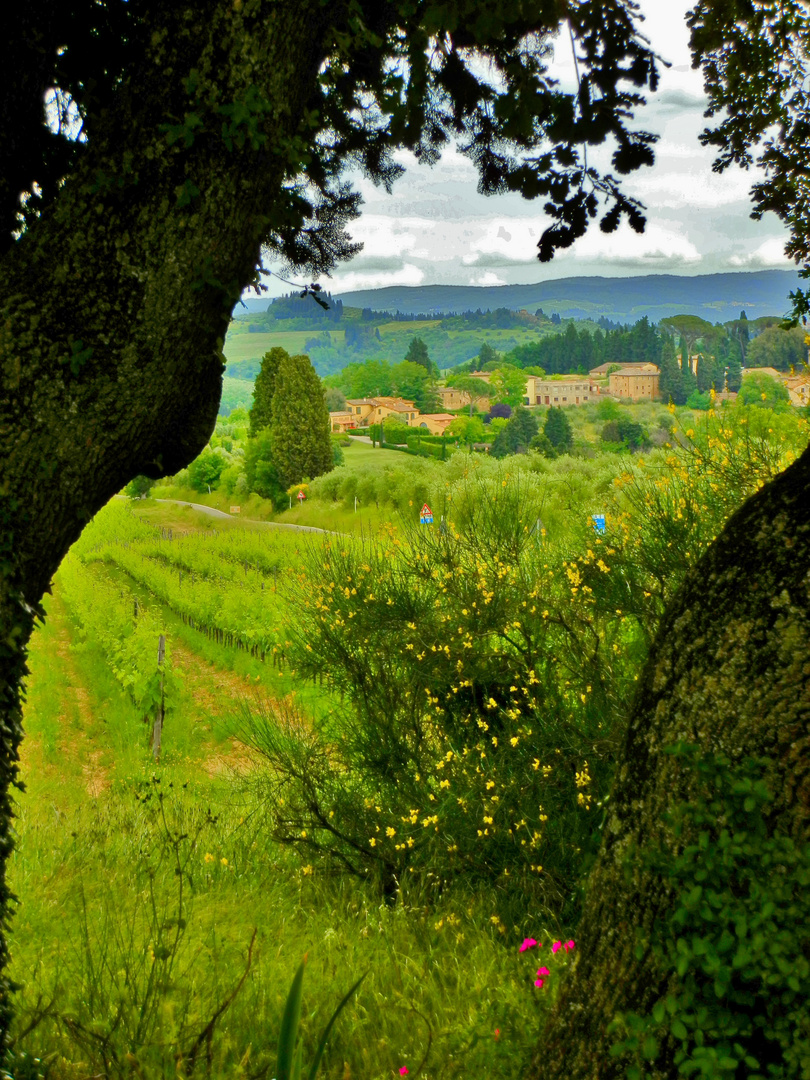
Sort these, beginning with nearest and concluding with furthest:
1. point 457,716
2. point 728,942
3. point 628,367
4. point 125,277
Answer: point 728,942 < point 125,277 < point 457,716 < point 628,367

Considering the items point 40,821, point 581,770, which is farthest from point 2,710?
point 40,821

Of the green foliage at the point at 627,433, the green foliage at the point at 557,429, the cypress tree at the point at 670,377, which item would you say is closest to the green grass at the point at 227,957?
the green foliage at the point at 557,429

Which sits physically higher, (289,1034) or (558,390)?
(558,390)

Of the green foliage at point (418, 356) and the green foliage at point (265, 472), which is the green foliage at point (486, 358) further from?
the green foliage at point (265, 472)

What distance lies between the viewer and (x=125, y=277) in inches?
84.7

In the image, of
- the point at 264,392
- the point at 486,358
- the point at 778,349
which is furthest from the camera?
the point at 486,358

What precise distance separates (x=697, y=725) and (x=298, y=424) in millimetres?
40205

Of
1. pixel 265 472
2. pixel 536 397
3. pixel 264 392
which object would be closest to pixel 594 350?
pixel 536 397

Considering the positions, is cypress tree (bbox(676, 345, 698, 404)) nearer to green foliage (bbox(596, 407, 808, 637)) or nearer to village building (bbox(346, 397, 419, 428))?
village building (bbox(346, 397, 419, 428))

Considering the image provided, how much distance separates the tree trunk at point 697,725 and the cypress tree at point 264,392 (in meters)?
42.6

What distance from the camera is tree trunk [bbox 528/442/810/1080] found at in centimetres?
172

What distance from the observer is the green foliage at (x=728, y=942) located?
63.1 inches

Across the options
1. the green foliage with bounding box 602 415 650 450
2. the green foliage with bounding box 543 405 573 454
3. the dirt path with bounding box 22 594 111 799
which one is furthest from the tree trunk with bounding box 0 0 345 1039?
the green foliage with bounding box 602 415 650 450

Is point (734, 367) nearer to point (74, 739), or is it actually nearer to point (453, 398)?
point (453, 398)
